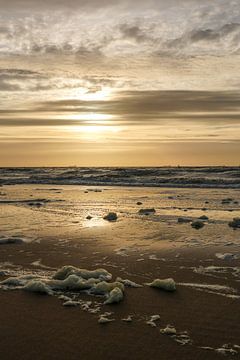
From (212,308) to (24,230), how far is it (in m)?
8.93

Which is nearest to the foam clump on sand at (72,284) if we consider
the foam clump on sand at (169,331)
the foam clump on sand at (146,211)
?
the foam clump on sand at (169,331)

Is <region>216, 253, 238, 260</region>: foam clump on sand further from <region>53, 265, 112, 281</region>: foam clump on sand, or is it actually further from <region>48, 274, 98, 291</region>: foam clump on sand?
<region>48, 274, 98, 291</region>: foam clump on sand

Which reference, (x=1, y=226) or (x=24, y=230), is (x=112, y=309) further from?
(x=1, y=226)

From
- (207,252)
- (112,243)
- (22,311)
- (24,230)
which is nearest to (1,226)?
(24,230)

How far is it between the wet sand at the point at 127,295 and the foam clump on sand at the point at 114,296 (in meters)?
0.11

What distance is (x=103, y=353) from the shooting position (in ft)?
17.9

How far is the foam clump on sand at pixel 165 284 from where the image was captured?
26.3 ft

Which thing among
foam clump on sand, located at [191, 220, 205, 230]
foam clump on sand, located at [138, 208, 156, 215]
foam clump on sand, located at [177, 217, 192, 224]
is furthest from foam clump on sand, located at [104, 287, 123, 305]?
foam clump on sand, located at [138, 208, 156, 215]

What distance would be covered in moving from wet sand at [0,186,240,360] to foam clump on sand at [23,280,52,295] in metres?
0.18

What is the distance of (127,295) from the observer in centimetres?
767

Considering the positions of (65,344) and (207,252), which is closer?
(65,344)

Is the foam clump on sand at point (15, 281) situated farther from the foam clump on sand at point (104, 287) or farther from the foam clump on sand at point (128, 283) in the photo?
the foam clump on sand at point (128, 283)

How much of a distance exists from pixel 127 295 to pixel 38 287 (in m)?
1.60

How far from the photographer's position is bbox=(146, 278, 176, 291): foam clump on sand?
8016 mm
